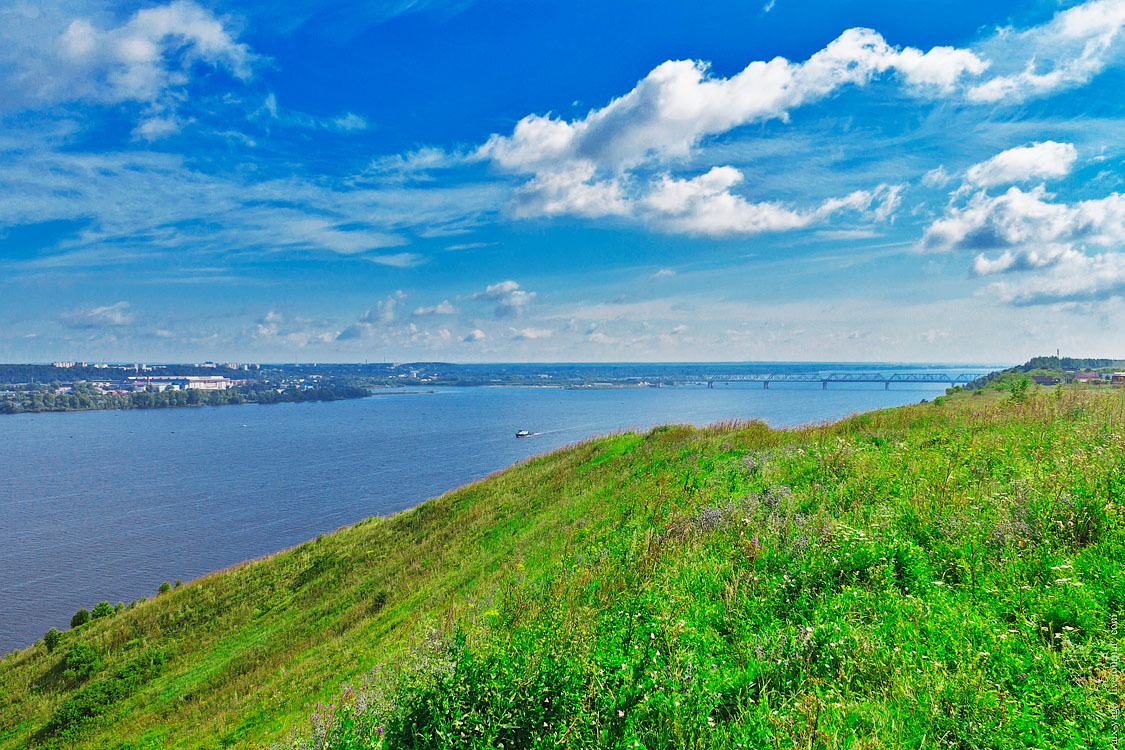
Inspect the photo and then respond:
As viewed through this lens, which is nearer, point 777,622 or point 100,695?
point 777,622

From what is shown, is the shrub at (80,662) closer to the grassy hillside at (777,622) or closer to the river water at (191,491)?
the grassy hillside at (777,622)

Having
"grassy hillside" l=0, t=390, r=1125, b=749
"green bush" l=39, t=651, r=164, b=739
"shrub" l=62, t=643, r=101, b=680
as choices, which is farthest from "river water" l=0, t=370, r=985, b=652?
"grassy hillside" l=0, t=390, r=1125, b=749

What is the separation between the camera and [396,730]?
4.58 m

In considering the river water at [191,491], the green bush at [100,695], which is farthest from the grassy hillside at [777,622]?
the river water at [191,491]

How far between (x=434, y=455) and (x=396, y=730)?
89463mm

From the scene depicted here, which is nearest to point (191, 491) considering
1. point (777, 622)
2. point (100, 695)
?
point (100, 695)

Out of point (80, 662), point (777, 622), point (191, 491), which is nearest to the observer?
point (777, 622)

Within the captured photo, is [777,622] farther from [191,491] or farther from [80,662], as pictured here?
[191,491]

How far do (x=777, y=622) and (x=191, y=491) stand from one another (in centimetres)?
8722

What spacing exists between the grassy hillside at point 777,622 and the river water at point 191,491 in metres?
23.7

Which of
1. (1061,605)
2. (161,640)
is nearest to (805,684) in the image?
(1061,605)

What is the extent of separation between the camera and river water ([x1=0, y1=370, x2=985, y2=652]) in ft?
144

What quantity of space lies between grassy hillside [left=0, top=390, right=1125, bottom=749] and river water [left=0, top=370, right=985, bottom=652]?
77.6 feet

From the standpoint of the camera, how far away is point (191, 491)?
72750 mm
